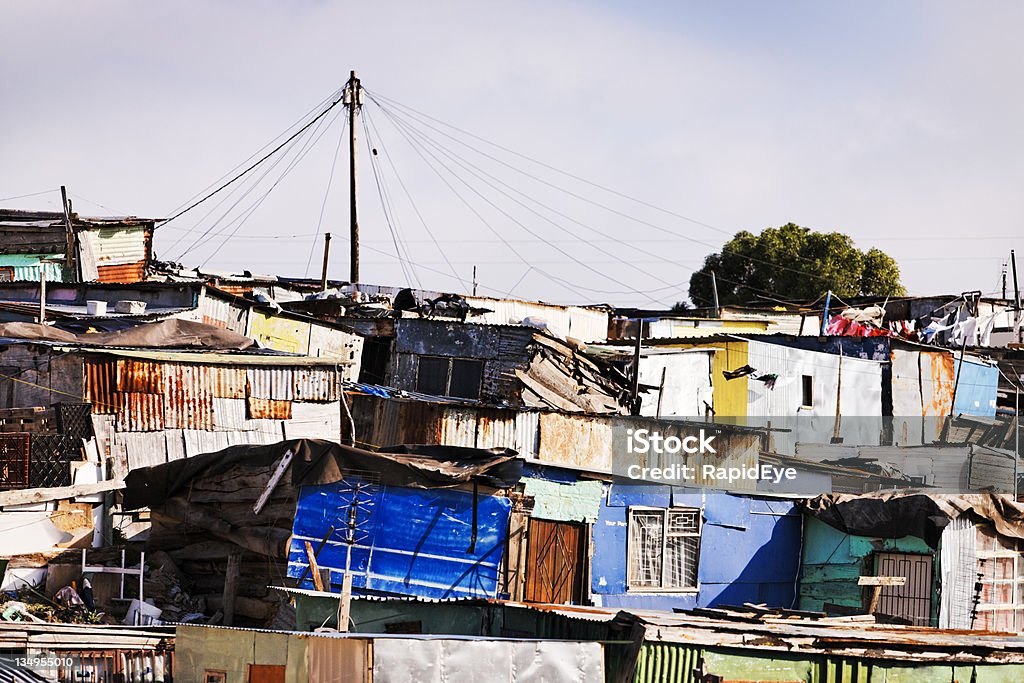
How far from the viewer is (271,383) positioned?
21.7 metres

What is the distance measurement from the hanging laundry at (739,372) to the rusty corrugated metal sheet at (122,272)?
1808 centimetres

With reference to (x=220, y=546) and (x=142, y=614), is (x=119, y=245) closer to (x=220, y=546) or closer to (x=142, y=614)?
(x=220, y=546)

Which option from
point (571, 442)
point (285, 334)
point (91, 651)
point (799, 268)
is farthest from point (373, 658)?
point (799, 268)

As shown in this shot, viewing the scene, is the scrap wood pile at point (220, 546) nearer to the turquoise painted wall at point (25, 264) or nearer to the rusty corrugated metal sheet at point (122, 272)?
the turquoise painted wall at point (25, 264)

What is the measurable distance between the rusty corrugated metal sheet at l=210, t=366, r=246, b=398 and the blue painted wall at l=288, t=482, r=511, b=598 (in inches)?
161

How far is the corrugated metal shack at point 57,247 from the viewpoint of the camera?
34000 millimetres

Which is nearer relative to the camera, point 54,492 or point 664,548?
point 54,492

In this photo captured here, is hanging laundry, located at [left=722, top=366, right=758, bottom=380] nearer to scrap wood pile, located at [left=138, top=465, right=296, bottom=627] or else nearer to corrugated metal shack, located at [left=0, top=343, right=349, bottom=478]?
corrugated metal shack, located at [left=0, top=343, right=349, bottom=478]

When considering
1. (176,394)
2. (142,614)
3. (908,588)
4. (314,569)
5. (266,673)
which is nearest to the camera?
(266,673)

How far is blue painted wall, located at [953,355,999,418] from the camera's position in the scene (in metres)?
37.4

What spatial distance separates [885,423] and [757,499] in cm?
1413

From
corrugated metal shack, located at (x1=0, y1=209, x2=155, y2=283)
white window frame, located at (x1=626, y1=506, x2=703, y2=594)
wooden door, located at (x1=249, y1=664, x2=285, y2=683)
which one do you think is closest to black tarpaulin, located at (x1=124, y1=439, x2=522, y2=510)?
white window frame, located at (x1=626, y1=506, x2=703, y2=594)

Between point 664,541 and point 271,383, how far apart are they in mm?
7913

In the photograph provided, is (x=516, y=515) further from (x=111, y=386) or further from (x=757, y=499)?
(x=111, y=386)
